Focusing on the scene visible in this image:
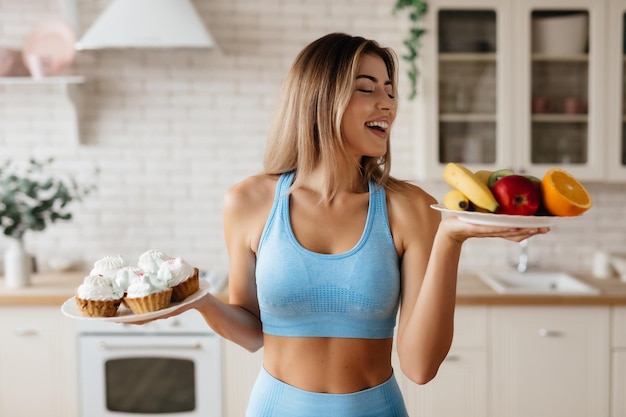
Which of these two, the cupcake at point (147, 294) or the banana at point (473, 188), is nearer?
the banana at point (473, 188)

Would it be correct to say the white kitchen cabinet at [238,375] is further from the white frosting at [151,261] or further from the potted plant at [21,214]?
the white frosting at [151,261]

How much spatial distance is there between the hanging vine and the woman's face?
1.62 metres

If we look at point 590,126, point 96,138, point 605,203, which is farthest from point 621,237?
point 96,138

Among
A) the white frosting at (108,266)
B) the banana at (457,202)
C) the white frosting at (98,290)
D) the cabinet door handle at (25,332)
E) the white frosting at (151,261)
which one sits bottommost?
the cabinet door handle at (25,332)

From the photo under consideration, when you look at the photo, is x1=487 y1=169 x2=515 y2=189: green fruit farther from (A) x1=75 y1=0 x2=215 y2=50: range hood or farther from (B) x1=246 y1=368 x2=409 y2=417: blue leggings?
(A) x1=75 y1=0 x2=215 y2=50: range hood

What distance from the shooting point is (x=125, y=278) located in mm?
1346

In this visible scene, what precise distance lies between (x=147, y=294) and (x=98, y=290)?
0.38 ft

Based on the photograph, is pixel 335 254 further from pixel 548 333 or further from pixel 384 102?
pixel 548 333

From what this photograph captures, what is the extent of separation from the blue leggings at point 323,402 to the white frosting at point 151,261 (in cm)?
34

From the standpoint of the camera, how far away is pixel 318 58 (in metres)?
1.31

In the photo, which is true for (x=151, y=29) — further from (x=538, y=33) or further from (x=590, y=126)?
(x=590, y=126)

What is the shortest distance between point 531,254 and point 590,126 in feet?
2.34

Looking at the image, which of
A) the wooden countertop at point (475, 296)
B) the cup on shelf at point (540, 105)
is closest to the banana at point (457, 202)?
the wooden countertop at point (475, 296)

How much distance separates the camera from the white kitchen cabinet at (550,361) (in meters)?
2.62
